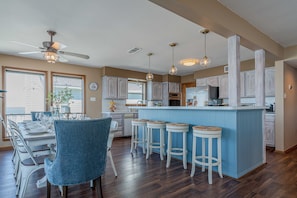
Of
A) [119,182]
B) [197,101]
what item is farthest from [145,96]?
[119,182]

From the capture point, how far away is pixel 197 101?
591 centimetres

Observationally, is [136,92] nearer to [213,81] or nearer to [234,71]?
[213,81]

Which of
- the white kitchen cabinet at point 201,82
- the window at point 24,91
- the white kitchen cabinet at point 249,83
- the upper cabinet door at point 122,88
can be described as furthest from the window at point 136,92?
the white kitchen cabinet at point 249,83

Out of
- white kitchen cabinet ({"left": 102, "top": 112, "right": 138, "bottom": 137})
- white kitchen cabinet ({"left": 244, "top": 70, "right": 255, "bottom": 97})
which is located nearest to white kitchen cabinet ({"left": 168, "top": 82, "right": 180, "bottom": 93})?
white kitchen cabinet ({"left": 102, "top": 112, "right": 138, "bottom": 137})

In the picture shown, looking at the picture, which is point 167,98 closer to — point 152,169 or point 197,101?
point 197,101

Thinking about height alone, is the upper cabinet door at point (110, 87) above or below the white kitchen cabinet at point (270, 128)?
above

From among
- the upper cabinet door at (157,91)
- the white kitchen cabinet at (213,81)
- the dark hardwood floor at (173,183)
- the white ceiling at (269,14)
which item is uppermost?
the white ceiling at (269,14)

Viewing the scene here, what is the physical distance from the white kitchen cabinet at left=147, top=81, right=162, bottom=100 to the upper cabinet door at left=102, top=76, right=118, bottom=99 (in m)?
1.54

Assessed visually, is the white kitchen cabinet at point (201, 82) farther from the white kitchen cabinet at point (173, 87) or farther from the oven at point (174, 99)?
the oven at point (174, 99)

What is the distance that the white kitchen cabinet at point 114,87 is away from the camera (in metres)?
5.79

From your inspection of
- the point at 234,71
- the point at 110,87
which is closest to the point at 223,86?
the point at 234,71

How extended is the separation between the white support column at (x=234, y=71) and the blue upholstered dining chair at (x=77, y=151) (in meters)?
2.03

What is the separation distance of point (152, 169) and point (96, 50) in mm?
2995

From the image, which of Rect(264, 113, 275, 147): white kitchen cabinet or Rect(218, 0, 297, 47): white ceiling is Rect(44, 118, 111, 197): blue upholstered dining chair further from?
Rect(264, 113, 275, 147): white kitchen cabinet
